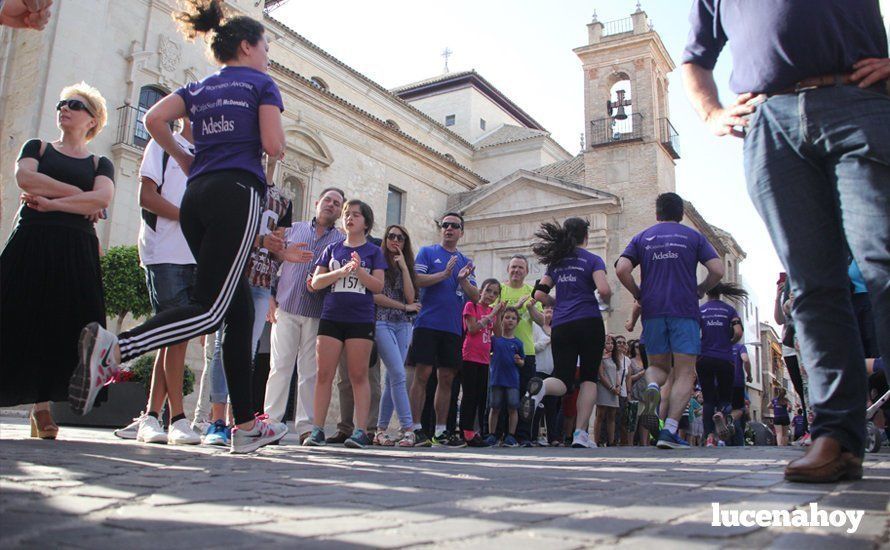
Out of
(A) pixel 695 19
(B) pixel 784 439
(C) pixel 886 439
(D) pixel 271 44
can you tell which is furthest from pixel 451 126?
(A) pixel 695 19

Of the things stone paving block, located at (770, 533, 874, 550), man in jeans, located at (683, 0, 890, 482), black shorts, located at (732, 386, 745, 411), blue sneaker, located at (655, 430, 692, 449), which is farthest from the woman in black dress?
black shorts, located at (732, 386, 745, 411)

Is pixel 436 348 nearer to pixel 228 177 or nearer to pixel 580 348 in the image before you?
pixel 580 348

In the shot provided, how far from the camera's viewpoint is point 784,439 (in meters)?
11.1

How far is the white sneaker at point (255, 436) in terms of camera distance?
144 inches

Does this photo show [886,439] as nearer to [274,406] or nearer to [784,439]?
[784,439]

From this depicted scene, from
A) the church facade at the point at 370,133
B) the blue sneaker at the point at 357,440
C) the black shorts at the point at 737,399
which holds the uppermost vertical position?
the church facade at the point at 370,133

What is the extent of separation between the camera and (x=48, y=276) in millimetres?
4180

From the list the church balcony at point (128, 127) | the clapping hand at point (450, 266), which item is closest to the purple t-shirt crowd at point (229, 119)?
the clapping hand at point (450, 266)

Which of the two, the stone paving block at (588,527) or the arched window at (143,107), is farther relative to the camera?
the arched window at (143,107)

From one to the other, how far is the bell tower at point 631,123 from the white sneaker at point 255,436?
22362mm

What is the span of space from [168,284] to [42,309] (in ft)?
2.84

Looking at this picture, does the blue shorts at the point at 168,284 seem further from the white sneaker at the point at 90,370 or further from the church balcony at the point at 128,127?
the church balcony at the point at 128,127

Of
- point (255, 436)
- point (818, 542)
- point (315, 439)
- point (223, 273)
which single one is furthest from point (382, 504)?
point (315, 439)

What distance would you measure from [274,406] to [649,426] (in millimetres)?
3230
